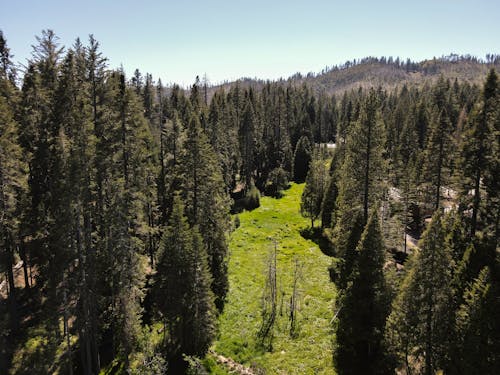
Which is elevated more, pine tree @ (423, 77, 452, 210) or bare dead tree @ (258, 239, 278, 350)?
pine tree @ (423, 77, 452, 210)

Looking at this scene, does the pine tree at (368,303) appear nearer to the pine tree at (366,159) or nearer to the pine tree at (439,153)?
the pine tree at (366,159)

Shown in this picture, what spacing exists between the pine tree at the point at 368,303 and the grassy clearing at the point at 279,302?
2802 millimetres

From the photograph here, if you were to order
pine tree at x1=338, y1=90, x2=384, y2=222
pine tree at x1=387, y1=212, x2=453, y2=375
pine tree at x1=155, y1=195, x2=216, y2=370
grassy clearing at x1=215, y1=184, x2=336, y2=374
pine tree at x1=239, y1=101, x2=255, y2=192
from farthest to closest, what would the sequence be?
pine tree at x1=239, y1=101, x2=255, y2=192
pine tree at x1=338, y1=90, x2=384, y2=222
grassy clearing at x1=215, y1=184, x2=336, y2=374
pine tree at x1=155, y1=195, x2=216, y2=370
pine tree at x1=387, y1=212, x2=453, y2=375

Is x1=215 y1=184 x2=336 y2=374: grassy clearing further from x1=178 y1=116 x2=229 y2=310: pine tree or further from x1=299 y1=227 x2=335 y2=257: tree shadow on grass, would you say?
x1=178 y1=116 x2=229 y2=310: pine tree

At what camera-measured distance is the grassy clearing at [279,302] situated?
25797 millimetres

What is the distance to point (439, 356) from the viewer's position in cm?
1816

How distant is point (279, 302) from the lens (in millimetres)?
32875

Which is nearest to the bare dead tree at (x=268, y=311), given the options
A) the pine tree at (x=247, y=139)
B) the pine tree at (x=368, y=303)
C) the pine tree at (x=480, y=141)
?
the pine tree at (x=368, y=303)

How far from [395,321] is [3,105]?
90.3ft

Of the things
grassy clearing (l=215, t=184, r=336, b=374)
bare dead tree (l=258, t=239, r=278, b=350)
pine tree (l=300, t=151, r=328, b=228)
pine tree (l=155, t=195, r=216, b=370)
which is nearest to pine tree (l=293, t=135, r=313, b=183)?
pine tree (l=300, t=151, r=328, b=228)

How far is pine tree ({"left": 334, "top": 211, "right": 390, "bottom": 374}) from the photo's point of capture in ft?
74.9

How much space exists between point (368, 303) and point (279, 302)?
11458 mm

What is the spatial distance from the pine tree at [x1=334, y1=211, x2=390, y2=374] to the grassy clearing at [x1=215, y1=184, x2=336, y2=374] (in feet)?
9.19

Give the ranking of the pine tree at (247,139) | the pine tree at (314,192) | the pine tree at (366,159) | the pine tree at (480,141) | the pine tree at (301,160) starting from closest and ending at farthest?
1. the pine tree at (480,141)
2. the pine tree at (366,159)
3. the pine tree at (314,192)
4. the pine tree at (247,139)
5. the pine tree at (301,160)
